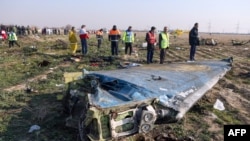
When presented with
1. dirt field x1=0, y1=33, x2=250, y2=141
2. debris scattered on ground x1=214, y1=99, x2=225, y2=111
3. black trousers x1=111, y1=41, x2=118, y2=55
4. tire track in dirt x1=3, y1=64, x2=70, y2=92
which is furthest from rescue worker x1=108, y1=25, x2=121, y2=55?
debris scattered on ground x1=214, y1=99, x2=225, y2=111

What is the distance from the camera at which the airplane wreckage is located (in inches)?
163

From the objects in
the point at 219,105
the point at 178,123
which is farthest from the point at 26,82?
the point at 219,105

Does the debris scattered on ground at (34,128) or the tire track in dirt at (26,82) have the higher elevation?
the tire track in dirt at (26,82)

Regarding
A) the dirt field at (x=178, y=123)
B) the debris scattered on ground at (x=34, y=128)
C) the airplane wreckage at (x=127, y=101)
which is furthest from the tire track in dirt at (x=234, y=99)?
the debris scattered on ground at (x=34, y=128)

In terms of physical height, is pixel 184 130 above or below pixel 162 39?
below

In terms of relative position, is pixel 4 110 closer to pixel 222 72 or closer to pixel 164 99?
pixel 164 99

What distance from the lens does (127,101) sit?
443 centimetres

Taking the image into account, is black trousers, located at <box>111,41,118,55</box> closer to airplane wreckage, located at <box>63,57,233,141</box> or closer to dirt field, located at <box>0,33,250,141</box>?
dirt field, located at <box>0,33,250,141</box>

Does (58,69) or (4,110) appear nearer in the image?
(4,110)

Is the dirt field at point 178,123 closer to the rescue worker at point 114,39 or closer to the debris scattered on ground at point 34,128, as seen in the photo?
the debris scattered on ground at point 34,128

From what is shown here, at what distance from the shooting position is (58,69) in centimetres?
1131

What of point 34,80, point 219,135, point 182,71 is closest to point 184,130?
point 219,135

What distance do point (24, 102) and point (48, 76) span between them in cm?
270

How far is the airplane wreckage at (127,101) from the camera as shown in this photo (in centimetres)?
414
